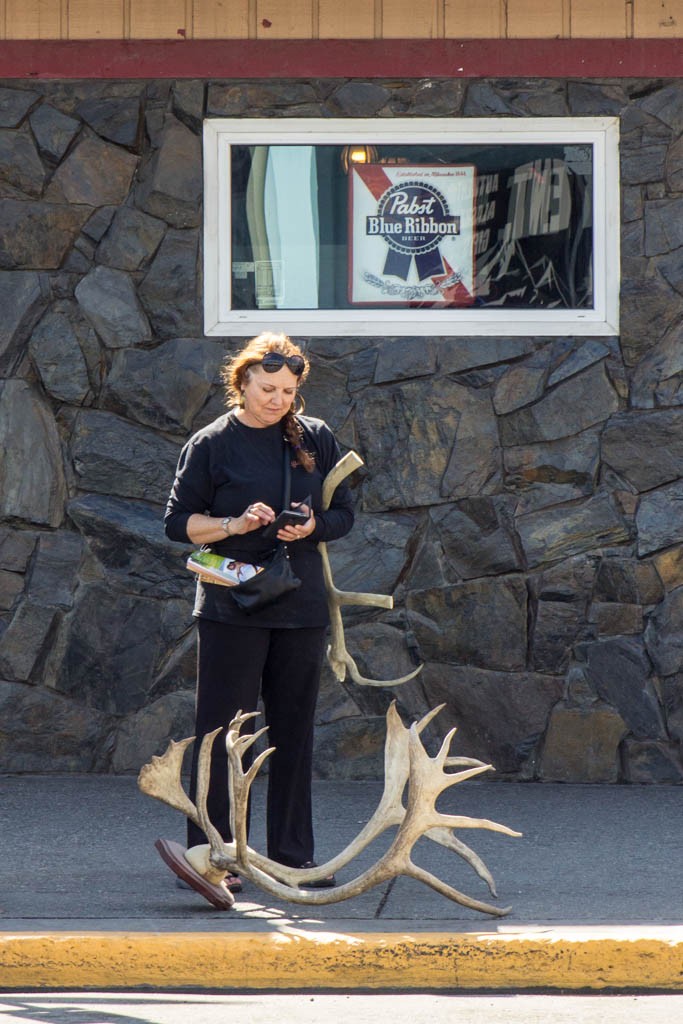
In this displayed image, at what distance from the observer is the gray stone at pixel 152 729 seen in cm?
736

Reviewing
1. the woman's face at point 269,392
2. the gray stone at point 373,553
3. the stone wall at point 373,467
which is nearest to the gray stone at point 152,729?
the stone wall at point 373,467

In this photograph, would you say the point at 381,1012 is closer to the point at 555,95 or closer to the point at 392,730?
the point at 392,730

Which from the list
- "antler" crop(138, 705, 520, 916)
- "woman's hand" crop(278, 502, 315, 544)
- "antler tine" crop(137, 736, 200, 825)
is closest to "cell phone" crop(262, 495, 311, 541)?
"woman's hand" crop(278, 502, 315, 544)

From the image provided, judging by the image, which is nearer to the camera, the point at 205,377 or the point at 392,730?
the point at 392,730

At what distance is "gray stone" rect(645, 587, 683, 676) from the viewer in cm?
725

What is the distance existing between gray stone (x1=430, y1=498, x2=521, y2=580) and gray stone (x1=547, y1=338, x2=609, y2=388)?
645 mm

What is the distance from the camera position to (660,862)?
6.00 m

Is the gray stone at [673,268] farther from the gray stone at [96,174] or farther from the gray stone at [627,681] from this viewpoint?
the gray stone at [96,174]

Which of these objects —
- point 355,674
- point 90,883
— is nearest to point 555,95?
point 355,674

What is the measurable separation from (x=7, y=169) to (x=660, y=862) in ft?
13.9

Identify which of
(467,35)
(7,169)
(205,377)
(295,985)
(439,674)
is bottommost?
(295,985)

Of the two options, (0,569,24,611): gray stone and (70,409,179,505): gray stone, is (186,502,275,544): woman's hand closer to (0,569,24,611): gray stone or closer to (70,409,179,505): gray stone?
(70,409,179,505): gray stone

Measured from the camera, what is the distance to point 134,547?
24.1 ft

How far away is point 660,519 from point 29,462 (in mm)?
2899
